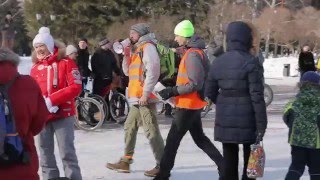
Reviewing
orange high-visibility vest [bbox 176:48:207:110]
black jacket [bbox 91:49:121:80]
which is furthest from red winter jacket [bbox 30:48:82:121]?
black jacket [bbox 91:49:121:80]

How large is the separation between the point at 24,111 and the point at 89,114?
266 inches

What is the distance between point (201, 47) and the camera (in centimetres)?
656

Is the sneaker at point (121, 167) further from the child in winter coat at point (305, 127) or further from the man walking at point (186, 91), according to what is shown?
the child in winter coat at point (305, 127)

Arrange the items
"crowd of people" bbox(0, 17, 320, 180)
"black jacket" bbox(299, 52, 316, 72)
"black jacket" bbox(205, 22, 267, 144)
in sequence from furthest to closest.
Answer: "black jacket" bbox(299, 52, 316, 72) → "black jacket" bbox(205, 22, 267, 144) → "crowd of people" bbox(0, 17, 320, 180)

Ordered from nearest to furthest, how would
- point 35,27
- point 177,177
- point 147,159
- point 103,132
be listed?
point 177,177, point 147,159, point 103,132, point 35,27

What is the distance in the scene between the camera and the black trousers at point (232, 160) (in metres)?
5.57

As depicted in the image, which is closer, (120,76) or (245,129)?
(245,129)

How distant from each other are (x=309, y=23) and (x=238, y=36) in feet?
157

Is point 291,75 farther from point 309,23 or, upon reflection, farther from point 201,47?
point 201,47

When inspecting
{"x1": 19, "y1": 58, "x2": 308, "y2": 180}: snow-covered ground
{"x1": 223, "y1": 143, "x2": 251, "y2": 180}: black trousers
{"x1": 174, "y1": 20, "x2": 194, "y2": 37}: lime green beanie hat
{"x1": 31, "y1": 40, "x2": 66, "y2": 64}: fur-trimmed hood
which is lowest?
{"x1": 19, "y1": 58, "x2": 308, "y2": 180}: snow-covered ground

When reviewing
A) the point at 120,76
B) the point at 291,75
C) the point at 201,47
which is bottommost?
the point at 291,75

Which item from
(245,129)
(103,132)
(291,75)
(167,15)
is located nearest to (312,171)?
(245,129)

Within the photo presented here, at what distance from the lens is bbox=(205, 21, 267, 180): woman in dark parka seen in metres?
5.24

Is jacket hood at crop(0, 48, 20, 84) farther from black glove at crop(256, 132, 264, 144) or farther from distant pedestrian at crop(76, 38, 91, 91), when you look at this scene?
distant pedestrian at crop(76, 38, 91, 91)
